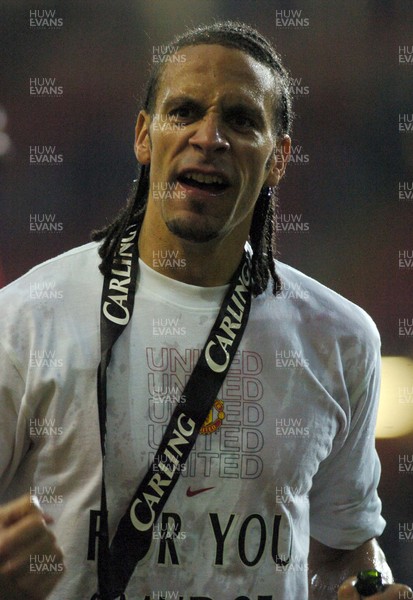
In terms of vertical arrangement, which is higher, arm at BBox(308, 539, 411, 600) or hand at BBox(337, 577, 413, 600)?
hand at BBox(337, 577, 413, 600)

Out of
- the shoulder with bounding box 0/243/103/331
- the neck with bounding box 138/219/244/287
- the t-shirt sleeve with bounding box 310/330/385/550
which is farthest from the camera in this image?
the t-shirt sleeve with bounding box 310/330/385/550

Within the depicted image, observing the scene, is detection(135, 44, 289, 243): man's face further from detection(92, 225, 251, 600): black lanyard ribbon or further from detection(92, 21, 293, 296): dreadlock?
detection(92, 225, 251, 600): black lanyard ribbon

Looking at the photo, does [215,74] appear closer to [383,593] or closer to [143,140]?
[143,140]

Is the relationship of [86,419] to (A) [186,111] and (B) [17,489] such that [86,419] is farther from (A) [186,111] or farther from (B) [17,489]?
(A) [186,111]

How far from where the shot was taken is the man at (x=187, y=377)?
1915 millimetres

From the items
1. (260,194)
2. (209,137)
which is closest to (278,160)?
(260,194)

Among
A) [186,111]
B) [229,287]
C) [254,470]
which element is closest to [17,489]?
[254,470]

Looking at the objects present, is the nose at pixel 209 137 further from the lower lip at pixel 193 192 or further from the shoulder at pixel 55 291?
the shoulder at pixel 55 291

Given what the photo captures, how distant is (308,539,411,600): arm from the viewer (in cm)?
224

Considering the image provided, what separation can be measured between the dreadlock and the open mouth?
7.9 inches

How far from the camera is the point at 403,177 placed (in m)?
2.85

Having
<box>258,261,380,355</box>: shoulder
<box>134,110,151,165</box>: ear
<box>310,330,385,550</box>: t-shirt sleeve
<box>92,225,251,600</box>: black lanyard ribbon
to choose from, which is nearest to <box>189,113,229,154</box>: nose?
<box>134,110,151,165</box>: ear

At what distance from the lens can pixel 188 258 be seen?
206cm

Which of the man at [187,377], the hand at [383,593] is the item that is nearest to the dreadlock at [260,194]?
the man at [187,377]
